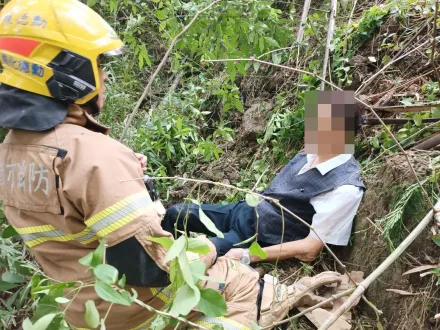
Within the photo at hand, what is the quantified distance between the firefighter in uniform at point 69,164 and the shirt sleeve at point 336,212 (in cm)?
78

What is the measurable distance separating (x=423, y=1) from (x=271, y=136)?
1588 mm

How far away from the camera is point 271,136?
400cm

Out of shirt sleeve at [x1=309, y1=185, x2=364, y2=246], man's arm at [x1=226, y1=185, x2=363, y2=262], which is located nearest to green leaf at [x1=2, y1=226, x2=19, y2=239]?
man's arm at [x1=226, y1=185, x2=363, y2=262]

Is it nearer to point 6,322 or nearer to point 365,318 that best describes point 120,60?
point 6,322

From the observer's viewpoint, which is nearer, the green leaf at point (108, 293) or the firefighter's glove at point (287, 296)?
the green leaf at point (108, 293)

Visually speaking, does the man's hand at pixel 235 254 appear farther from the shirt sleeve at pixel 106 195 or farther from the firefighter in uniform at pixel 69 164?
the shirt sleeve at pixel 106 195

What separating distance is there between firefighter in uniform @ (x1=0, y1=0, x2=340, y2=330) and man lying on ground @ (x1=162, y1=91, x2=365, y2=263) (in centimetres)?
71

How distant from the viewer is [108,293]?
1027 mm

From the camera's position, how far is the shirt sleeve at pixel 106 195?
1.50 meters

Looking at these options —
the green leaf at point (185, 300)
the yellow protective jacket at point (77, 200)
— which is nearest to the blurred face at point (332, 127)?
the yellow protective jacket at point (77, 200)

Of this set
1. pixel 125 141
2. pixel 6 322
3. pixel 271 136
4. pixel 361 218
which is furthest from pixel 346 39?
pixel 6 322

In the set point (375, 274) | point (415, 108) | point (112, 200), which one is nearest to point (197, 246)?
point (112, 200)

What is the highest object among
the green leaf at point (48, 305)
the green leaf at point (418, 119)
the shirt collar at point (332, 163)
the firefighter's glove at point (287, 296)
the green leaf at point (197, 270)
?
the green leaf at point (197, 270)

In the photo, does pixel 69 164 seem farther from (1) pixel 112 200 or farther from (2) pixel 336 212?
(2) pixel 336 212
